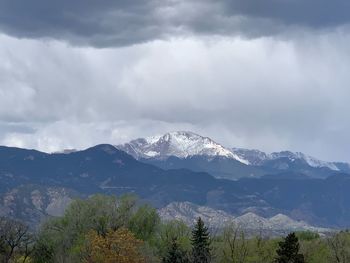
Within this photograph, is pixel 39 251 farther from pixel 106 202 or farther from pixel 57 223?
pixel 106 202

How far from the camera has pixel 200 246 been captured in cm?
13688

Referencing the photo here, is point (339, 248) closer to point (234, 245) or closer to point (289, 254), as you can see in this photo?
point (234, 245)

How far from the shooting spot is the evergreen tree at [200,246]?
131 m

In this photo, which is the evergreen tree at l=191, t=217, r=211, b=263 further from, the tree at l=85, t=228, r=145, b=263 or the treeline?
the tree at l=85, t=228, r=145, b=263

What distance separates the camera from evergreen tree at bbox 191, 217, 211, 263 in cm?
13075

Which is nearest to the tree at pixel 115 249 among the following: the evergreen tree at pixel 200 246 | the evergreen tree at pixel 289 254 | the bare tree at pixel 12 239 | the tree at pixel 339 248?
the evergreen tree at pixel 200 246

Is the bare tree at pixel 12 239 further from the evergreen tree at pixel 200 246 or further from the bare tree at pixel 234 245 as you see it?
the bare tree at pixel 234 245

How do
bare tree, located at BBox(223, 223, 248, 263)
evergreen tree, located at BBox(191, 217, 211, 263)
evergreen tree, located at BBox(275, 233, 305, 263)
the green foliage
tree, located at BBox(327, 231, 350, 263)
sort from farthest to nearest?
1. bare tree, located at BBox(223, 223, 248, 263)
2. tree, located at BBox(327, 231, 350, 263)
3. the green foliage
4. evergreen tree, located at BBox(191, 217, 211, 263)
5. evergreen tree, located at BBox(275, 233, 305, 263)

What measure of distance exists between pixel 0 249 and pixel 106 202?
3063 centimetres

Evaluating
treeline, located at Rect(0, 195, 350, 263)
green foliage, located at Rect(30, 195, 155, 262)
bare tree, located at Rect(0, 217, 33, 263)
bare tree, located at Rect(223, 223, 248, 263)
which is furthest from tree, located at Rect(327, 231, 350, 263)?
bare tree, located at Rect(0, 217, 33, 263)

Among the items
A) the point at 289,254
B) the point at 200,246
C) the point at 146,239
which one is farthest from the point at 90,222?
the point at 289,254

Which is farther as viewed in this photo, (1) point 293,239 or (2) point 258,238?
(2) point 258,238

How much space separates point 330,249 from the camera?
147m

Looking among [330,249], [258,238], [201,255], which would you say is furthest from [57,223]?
[330,249]
